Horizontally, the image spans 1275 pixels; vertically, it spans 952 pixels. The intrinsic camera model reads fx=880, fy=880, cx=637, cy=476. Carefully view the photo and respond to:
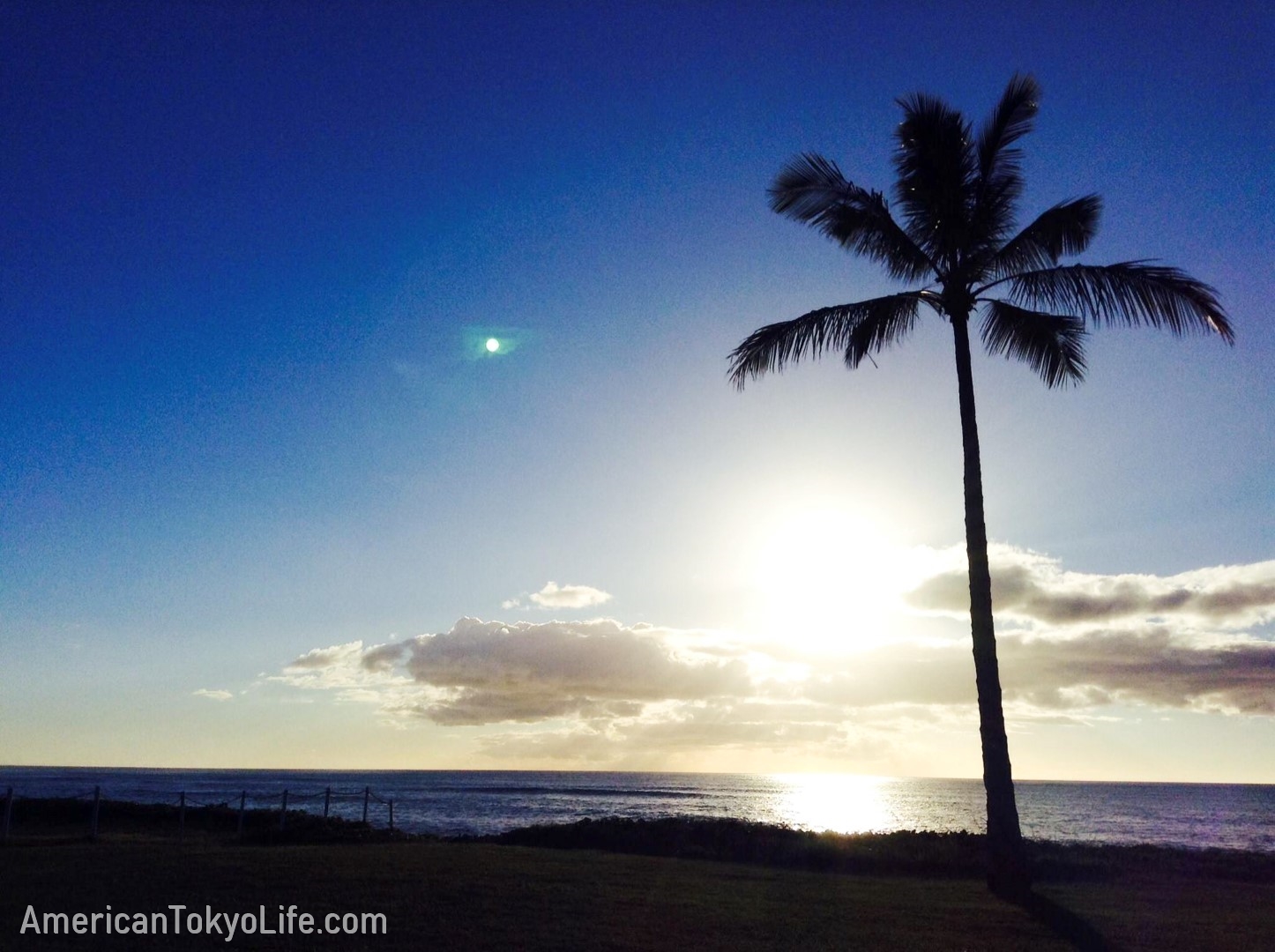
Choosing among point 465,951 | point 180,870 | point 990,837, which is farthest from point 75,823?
point 990,837

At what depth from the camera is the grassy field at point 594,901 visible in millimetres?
10055

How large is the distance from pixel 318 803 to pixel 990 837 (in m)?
82.0

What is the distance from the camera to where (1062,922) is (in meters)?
11.1

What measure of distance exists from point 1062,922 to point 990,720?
285cm

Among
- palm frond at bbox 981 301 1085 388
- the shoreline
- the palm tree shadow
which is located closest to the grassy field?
the palm tree shadow

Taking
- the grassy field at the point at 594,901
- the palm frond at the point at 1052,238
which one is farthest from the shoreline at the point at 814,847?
the palm frond at the point at 1052,238

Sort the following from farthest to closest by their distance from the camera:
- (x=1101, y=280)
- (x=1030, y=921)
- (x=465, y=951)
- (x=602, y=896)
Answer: (x=1101, y=280), (x=602, y=896), (x=1030, y=921), (x=465, y=951)

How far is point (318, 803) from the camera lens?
271ft

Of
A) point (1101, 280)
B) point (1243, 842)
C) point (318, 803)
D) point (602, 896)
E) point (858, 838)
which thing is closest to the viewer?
point (602, 896)

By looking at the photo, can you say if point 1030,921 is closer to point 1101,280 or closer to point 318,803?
point 1101,280

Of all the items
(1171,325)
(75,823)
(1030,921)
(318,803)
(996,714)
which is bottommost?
(318,803)

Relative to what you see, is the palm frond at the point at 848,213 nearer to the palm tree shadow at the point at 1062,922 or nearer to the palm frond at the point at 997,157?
the palm frond at the point at 997,157

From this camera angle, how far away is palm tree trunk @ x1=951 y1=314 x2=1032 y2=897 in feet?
42.1

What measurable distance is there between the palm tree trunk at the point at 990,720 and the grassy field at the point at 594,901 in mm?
561
